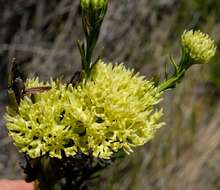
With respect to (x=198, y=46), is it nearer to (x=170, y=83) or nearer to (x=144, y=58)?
(x=170, y=83)

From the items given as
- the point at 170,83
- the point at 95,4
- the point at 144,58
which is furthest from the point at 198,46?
the point at 144,58

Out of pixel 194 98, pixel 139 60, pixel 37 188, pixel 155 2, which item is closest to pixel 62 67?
pixel 139 60

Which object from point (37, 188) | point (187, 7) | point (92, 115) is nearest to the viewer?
point (92, 115)

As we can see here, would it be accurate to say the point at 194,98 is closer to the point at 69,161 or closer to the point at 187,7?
the point at 187,7

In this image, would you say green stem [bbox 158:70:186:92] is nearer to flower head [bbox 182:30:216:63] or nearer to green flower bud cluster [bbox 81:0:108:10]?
flower head [bbox 182:30:216:63]

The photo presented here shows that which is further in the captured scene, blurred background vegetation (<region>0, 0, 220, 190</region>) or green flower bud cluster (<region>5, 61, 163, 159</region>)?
blurred background vegetation (<region>0, 0, 220, 190</region>)

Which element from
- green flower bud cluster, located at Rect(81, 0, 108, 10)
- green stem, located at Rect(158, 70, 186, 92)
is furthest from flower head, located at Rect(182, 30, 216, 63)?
green flower bud cluster, located at Rect(81, 0, 108, 10)

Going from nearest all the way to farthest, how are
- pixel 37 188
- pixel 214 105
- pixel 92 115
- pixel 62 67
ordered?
pixel 92 115 → pixel 37 188 → pixel 62 67 → pixel 214 105

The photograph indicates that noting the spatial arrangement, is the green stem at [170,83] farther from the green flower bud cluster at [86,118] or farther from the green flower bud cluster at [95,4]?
the green flower bud cluster at [95,4]
